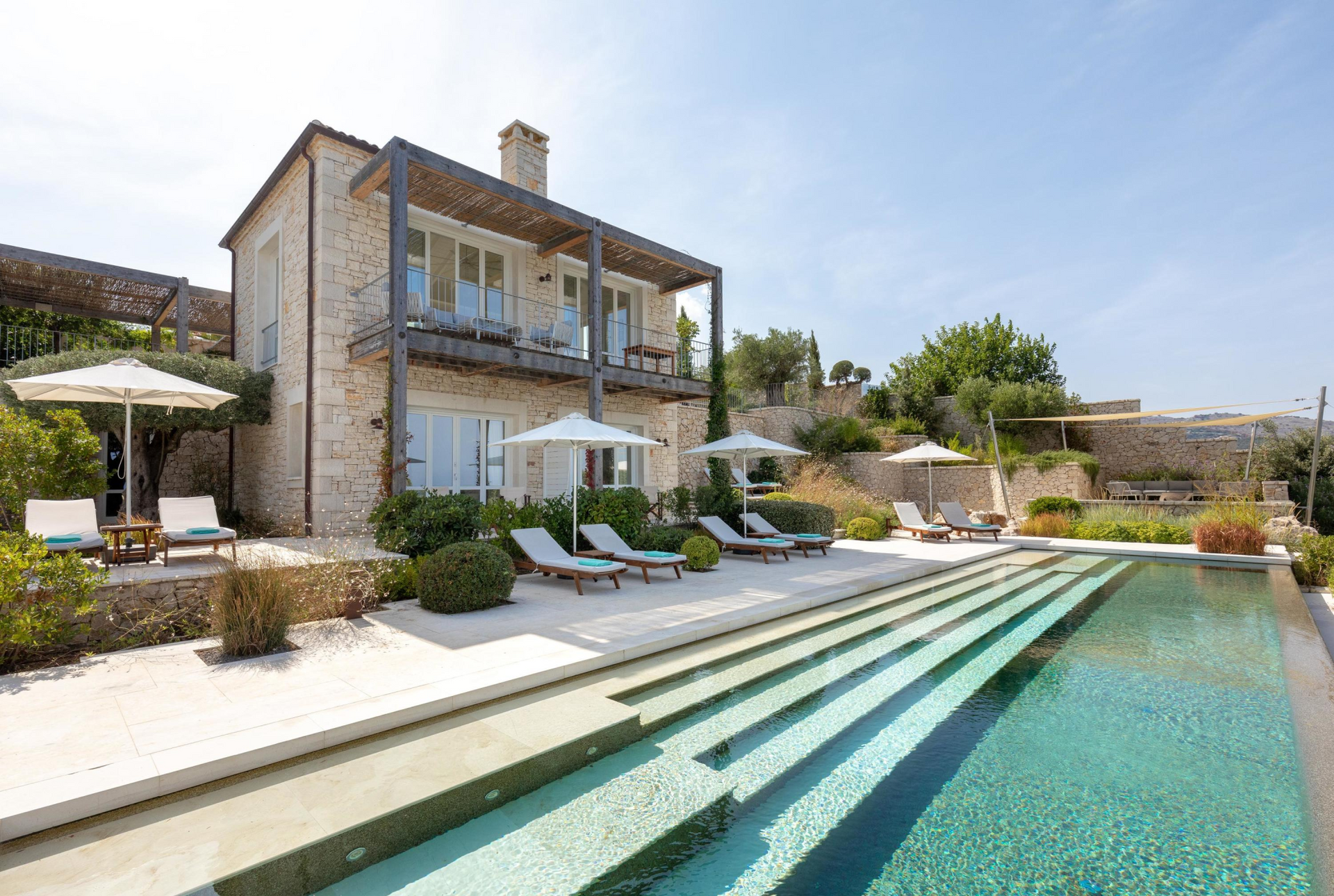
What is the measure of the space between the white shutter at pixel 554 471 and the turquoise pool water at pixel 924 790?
811 cm

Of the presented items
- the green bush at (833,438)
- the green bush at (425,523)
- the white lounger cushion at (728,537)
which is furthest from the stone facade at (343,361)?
the green bush at (833,438)

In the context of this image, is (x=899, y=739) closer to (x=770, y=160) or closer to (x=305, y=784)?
(x=305, y=784)

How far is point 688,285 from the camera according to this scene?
49.9ft

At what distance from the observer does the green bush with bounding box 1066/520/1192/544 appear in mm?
12617

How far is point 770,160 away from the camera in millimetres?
12344

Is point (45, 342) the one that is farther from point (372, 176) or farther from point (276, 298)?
point (372, 176)

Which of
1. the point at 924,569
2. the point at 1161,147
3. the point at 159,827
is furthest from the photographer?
the point at 1161,147

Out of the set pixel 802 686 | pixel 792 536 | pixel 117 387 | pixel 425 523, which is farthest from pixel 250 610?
pixel 792 536

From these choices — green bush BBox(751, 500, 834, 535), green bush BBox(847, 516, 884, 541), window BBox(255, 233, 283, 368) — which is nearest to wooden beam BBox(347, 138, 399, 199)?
window BBox(255, 233, 283, 368)

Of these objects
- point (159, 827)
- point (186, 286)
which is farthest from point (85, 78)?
point (159, 827)

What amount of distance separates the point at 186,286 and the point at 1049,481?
72.9 feet

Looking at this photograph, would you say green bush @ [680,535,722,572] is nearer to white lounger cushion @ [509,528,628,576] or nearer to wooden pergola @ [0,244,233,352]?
Result: white lounger cushion @ [509,528,628,576]

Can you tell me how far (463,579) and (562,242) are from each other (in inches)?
329

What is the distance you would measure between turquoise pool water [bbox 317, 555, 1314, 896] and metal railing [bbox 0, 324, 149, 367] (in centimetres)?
1549
